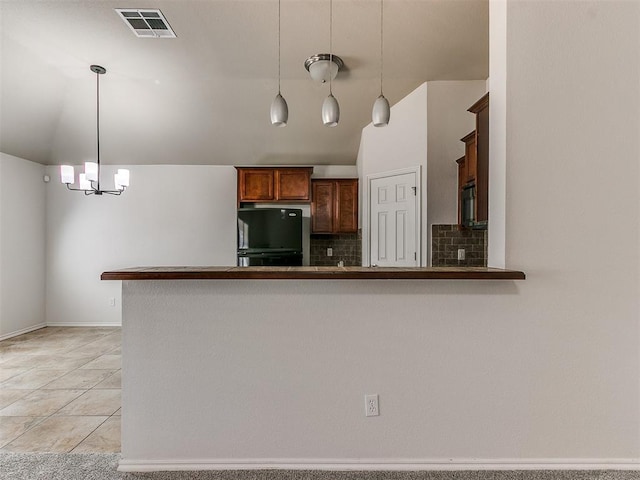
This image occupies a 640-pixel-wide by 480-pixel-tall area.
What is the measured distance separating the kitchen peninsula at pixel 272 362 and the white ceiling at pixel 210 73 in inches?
83.9

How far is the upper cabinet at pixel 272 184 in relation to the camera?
4406 millimetres

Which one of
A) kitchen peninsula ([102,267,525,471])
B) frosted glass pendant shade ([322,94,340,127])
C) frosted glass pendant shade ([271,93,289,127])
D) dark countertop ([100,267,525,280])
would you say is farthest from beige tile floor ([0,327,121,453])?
frosted glass pendant shade ([322,94,340,127])

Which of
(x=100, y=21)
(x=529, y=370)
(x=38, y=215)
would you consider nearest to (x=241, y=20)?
(x=100, y=21)

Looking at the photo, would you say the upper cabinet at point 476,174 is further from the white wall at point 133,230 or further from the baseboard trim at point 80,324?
the baseboard trim at point 80,324

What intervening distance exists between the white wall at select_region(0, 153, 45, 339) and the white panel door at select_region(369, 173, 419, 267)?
4.55 meters

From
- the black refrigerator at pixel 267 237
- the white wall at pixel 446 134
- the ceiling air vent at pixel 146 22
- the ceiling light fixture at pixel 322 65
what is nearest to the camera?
the ceiling air vent at pixel 146 22

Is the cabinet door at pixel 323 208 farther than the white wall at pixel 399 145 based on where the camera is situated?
Yes

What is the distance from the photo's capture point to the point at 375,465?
1.68 meters

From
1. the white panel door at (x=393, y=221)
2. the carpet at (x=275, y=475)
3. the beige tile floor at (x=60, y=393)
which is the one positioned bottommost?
the beige tile floor at (x=60, y=393)

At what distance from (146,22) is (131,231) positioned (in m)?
2.96

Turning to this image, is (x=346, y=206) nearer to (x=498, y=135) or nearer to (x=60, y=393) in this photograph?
(x=498, y=135)

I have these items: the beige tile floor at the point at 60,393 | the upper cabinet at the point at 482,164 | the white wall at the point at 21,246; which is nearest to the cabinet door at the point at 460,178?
the upper cabinet at the point at 482,164

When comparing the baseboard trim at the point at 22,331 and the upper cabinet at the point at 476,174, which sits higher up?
the upper cabinet at the point at 476,174

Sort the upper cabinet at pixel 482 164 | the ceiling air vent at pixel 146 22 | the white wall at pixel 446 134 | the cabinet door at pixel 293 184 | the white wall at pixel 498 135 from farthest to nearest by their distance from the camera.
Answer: the cabinet door at pixel 293 184
the white wall at pixel 446 134
the ceiling air vent at pixel 146 22
the upper cabinet at pixel 482 164
the white wall at pixel 498 135
